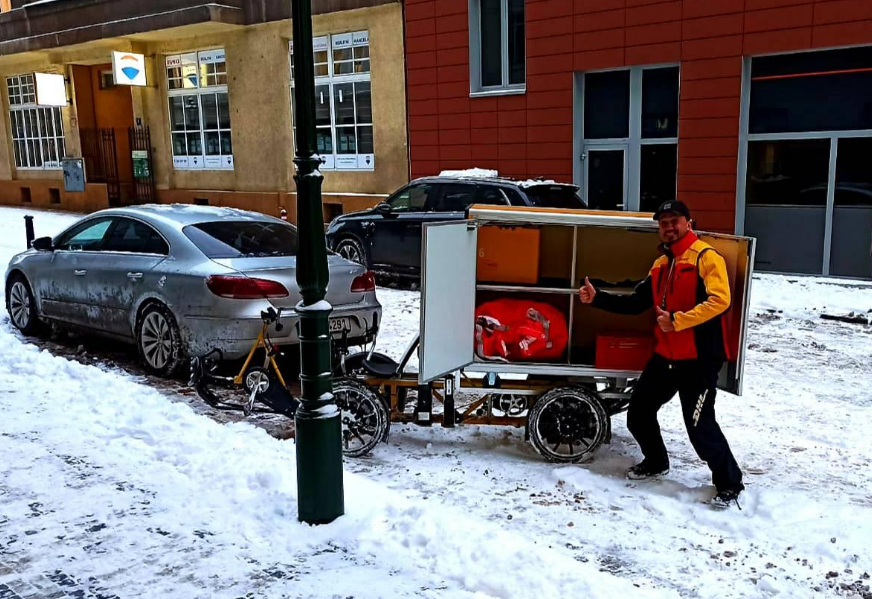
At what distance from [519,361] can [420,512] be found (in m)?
1.64

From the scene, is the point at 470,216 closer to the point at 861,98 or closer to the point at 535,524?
the point at 535,524

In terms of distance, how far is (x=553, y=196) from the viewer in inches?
454

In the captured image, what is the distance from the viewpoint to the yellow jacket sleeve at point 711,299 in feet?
15.9

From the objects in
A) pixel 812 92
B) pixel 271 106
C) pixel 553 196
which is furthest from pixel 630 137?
pixel 271 106

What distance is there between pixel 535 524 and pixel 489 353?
1.45m

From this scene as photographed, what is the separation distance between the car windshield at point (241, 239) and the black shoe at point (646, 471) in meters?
3.61

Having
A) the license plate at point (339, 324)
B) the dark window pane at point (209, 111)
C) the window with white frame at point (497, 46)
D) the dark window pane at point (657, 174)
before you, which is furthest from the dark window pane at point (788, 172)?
the dark window pane at point (209, 111)

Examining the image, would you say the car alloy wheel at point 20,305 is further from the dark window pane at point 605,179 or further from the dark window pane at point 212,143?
the dark window pane at point 212,143

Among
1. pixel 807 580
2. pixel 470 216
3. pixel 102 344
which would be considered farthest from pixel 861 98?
pixel 102 344

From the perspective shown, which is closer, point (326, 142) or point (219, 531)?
point (219, 531)

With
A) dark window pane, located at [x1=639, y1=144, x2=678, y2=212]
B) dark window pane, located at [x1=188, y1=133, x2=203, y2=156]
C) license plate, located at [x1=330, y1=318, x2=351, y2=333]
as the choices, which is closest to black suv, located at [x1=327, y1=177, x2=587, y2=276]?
dark window pane, located at [x1=639, y1=144, x2=678, y2=212]

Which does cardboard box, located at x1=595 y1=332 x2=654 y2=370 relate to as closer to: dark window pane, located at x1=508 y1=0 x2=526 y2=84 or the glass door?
the glass door

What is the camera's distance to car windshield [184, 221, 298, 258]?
7.51 m

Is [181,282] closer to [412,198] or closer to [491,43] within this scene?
[412,198]
